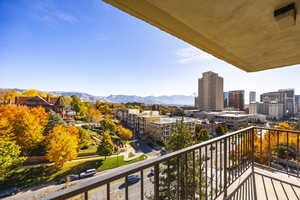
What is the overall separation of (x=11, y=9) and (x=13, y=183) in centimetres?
1332

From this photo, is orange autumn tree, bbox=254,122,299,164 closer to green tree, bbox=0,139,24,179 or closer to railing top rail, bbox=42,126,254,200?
railing top rail, bbox=42,126,254,200

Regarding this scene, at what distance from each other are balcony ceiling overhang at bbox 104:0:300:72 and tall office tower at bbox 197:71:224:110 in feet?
154

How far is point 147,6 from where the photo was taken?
1128 millimetres

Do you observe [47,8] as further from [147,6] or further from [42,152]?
[42,152]

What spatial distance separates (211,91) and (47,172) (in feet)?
155

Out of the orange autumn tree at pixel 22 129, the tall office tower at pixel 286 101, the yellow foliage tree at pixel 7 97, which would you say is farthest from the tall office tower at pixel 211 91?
the yellow foliage tree at pixel 7 97

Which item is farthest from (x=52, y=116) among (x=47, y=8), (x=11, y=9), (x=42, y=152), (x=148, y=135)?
(x=148, y=135)

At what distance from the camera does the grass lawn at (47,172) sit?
1012 cm

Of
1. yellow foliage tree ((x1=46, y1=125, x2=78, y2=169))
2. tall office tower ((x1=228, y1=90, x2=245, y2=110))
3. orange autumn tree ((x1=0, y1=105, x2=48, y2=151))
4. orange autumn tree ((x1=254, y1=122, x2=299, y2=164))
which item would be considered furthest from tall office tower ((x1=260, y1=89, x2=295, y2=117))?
orange autumn tree ((x1=0, y1=105, x2=48, y2=151))

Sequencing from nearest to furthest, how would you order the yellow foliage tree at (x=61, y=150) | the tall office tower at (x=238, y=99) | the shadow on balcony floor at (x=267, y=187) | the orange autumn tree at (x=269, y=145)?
the shadow on balcony floor at (x=267, y=187)
the orange autumn tree at (x=269, y=145)
the yellow foliage tree at (x=61, y=150)
the tall office tower at (x=238, y=99)

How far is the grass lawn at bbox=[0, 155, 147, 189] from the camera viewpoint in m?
10.1

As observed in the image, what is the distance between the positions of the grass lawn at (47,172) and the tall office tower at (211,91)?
4128 centimetres

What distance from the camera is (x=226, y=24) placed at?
1.38 meters

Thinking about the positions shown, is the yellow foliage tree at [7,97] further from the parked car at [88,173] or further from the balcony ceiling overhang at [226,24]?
the balcony ceiling overhang at [226,24]
